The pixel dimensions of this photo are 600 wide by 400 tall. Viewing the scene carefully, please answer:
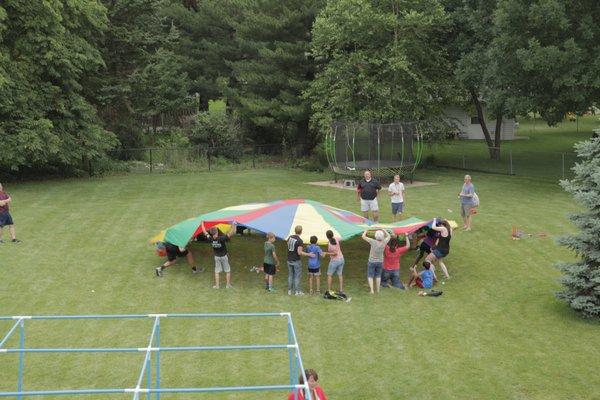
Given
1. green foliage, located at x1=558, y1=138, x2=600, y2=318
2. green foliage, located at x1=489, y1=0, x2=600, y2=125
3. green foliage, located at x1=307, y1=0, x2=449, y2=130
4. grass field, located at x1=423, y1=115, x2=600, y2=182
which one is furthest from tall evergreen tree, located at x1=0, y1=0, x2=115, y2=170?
green foliage, located at x1=558, y1=138, x2=600, y2=318

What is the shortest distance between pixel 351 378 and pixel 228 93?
30.2 m

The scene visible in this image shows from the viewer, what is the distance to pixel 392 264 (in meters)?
15.2

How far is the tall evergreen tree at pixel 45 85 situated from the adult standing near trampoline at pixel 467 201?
1783cm

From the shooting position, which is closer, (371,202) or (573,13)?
(371,202)

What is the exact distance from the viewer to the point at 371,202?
2003 cm

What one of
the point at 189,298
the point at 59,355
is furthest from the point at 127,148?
the point at 59,355

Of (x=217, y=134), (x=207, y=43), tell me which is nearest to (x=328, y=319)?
(x=217, y=134)

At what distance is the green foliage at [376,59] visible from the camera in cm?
3106

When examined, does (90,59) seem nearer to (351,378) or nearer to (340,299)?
(340,299)

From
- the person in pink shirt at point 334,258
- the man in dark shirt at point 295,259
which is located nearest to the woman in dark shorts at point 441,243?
the person in pink shirt at point 334,258

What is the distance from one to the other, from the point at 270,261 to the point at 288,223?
1337mm

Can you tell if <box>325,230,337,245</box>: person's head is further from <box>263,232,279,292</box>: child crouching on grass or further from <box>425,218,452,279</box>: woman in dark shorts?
<box>425,218,452,279</box>: woman in dark shorts

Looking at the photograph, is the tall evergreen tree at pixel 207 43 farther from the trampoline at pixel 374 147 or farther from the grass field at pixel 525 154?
the grass field at pixel 525 154

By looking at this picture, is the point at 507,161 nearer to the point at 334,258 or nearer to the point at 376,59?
the point at 376,59
